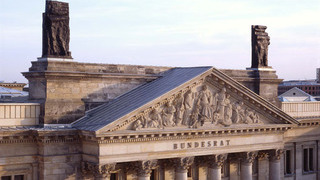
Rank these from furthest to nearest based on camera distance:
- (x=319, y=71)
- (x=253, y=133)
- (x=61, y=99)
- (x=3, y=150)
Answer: (x=319, y=71) < (x=253, y=133) < (x=61, y=99) < (x=3, y=150)

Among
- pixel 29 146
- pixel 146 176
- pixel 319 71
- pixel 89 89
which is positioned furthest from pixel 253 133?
pixel 319 71

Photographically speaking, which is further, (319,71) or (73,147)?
(319,71)

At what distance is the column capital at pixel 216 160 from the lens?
43406 millimetres

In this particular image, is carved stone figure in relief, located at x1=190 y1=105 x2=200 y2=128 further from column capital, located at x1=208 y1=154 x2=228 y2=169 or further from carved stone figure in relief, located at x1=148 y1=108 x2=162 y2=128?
column capital, located at x1=208 y1=154 x2=228 y2=169

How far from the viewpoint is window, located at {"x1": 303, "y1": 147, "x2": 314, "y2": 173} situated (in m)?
54.7

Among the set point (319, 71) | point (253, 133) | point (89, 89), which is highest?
point (319, 71)

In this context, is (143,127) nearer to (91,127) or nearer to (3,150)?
(91,127)

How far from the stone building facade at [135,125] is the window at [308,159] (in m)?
7.04

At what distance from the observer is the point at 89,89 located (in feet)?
136

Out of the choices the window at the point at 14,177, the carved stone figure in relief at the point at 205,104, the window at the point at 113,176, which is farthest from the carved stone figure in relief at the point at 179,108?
the window at the point at 14,177

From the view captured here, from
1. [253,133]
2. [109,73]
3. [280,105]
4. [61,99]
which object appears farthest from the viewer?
[280,105]

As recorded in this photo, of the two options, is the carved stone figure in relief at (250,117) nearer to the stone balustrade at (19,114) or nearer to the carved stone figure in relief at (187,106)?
the carved stone figure in relief at (187,106)

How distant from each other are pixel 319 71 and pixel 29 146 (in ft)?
369

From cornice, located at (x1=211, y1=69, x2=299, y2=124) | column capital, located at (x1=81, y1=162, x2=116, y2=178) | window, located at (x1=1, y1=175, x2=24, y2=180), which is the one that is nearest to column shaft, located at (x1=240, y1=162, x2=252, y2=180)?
cornice, located at (x1=211, y1=69, x2=299, y2=124)
